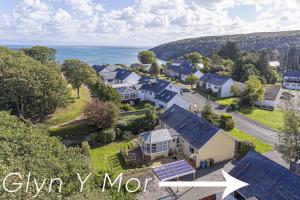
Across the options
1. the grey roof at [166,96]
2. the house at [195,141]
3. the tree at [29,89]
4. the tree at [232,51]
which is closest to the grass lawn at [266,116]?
the grey roof at [166,96]

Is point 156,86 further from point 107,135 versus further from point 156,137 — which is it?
point 156,137

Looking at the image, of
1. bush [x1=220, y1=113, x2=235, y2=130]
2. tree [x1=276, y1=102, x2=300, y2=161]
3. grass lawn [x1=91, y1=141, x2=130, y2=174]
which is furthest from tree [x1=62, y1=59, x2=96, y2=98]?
tree [x1=276, y1=102, x2=300, y2=161]

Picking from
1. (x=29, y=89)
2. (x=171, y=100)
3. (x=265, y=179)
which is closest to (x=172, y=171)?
(x=265, y=179)

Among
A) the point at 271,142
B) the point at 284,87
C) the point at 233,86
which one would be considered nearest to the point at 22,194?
Result: the point at 271,142

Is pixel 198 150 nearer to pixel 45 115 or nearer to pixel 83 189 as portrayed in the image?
pixel 83 189

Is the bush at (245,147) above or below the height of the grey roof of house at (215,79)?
below

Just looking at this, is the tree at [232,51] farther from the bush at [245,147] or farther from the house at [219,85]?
the bush at [245,147]
